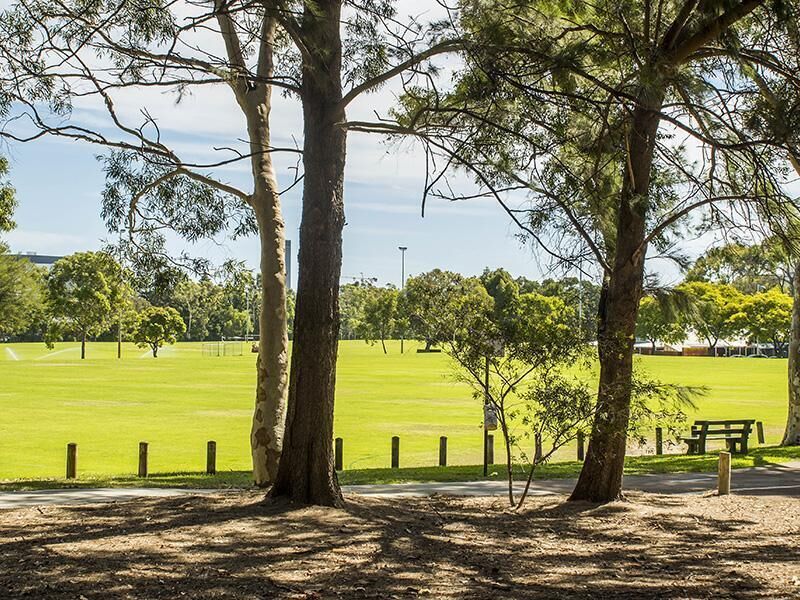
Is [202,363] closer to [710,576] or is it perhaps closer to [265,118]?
[265,118]

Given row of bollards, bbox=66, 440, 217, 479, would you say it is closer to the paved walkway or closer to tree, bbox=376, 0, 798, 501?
the paved walkway

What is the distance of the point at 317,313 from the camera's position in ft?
40.6

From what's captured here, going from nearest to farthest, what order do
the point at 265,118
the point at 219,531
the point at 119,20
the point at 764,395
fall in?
the point at 219,531 → the point at 119,20 → the point at 265,118 → the point at 764,395

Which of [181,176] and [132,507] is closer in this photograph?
[132,507]

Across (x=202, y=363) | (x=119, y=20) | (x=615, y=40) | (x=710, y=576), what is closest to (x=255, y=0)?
(x=119, y=20)

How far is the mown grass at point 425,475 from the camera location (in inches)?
683

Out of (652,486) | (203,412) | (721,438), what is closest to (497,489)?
(652,486)

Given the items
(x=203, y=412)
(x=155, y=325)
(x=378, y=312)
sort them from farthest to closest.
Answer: (x=378, y=312), (x=155, y=325), (x=203, y=412)

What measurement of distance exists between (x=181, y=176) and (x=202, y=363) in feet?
219

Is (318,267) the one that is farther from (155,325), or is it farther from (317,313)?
(155,325)

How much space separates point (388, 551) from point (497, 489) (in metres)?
6.92

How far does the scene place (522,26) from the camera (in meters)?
12.8

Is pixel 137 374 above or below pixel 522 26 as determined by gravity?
below

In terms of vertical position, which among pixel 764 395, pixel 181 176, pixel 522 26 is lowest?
pixel 764 395
